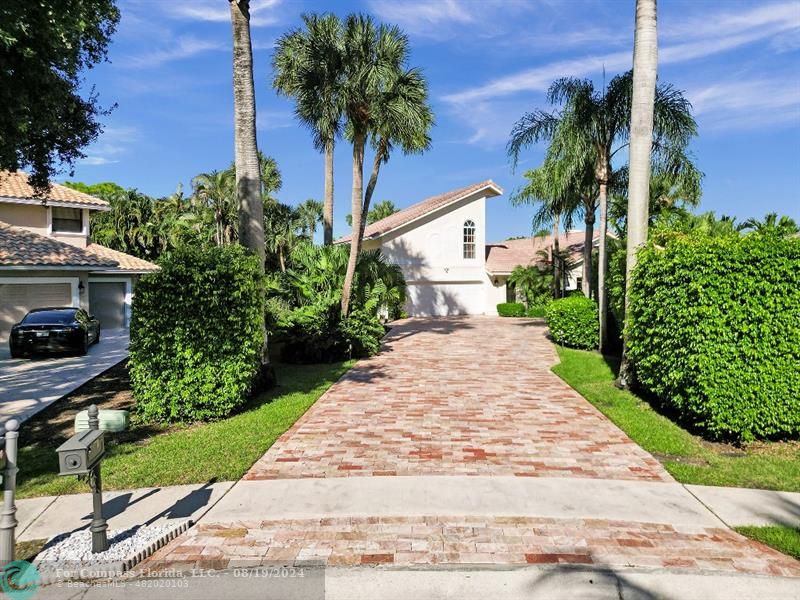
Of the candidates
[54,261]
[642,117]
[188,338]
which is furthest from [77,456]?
[54,261]

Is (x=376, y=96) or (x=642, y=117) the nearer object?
(x=642, y=117)

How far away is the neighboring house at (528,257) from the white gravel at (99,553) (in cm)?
2577

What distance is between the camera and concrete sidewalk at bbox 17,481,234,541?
468cm

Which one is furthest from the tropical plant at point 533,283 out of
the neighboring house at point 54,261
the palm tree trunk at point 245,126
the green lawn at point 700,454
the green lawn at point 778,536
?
the green lawn at point 778,536

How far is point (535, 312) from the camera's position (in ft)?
89.9

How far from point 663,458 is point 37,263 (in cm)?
2055

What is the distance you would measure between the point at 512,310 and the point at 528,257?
487 cm

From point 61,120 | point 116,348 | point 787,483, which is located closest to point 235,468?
point 787,483

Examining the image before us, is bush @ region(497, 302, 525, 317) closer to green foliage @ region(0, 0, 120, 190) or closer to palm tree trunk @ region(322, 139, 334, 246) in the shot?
palm tree trunk @ region(322, 139, 334, 246)

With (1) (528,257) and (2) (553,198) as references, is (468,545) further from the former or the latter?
(1) (528,257)

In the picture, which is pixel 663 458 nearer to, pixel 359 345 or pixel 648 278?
pixel 648 278

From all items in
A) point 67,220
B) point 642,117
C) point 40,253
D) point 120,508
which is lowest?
point 120,508

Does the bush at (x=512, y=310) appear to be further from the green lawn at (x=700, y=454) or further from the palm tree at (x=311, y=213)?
the palm tree at (x=311, y=213)

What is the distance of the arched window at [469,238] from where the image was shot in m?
28.6
